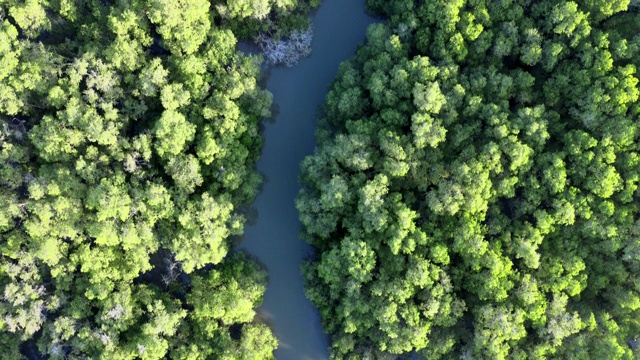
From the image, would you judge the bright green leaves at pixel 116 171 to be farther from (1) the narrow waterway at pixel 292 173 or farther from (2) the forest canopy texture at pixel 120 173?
(1) the narrow waterway at pixel 292 173

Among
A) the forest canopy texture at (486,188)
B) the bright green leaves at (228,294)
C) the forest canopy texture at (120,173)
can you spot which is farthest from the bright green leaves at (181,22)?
the bright green leaves at (228,294)

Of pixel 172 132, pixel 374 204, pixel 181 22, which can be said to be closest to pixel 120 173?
pixel 172 132

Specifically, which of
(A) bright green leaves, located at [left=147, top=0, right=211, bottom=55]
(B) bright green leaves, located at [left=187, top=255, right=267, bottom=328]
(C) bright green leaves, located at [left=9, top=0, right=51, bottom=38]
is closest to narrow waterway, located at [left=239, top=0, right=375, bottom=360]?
(B) bright green leaves, located at [left=187, top=255, right=267, bottom=328]

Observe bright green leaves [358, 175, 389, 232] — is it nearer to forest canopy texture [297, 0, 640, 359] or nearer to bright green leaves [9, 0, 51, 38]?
forest canopy texture [297, 0, 640, 359]

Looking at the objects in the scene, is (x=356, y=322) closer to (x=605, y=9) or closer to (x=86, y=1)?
(x=605, y=9)

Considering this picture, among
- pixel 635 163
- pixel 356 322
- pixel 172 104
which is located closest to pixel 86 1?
pixel 172 104

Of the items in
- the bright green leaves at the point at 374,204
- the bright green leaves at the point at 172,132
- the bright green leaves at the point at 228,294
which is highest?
the bright green leaves at the point at 172,132
